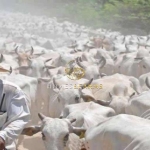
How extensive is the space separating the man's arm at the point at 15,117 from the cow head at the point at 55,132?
0.98 meters

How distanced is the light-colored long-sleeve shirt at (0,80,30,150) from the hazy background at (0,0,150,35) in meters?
26.1

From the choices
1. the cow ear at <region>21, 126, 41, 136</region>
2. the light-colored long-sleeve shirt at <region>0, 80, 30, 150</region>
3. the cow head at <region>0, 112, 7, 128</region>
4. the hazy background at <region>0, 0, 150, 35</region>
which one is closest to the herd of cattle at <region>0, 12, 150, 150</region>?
the cow ear at <region>21, 126, 41, 136</region>

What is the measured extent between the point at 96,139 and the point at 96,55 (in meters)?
8.74

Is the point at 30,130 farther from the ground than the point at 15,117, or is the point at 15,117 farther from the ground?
the point at 15,117

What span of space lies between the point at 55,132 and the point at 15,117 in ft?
3.82

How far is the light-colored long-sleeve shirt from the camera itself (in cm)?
355

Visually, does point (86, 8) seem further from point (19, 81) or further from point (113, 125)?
point (113, 125)

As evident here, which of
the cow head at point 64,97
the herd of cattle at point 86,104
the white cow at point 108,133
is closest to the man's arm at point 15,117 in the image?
the herd of cattle at point 86,104

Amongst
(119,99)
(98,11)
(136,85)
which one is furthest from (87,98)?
(98,11)

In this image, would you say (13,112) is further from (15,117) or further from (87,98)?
(87,98)

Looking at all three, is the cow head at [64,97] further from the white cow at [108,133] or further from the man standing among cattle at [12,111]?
the man standing among cattle at [12,111]

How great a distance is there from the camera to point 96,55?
504 inches

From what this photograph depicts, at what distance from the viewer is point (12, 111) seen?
3611 mm

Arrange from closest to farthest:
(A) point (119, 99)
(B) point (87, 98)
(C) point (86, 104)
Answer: (C) point (86, 104) → (A) point (119, 99) → (B) point (87, 98)
